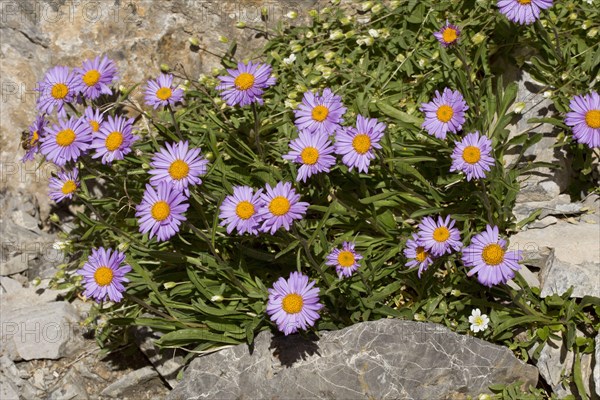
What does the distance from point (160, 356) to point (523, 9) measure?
3592 millimetres

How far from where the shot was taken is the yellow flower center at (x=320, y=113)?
15.8ft

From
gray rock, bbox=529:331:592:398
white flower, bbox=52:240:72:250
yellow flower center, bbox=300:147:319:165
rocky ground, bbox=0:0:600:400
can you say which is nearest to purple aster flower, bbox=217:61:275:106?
yellow flower center, bbox=300:147:319:165

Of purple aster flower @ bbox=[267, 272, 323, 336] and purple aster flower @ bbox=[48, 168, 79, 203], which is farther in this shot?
purple aster flower @ bbox=[48, 168, 79, 203]

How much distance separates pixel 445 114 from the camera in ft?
15.7

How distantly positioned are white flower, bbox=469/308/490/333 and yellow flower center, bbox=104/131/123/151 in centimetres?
269

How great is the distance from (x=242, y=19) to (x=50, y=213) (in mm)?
2400

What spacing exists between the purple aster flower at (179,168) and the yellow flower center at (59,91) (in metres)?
1.22

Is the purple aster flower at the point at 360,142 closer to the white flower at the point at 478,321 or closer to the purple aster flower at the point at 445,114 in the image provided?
the purple aster flower at the point at 445,114

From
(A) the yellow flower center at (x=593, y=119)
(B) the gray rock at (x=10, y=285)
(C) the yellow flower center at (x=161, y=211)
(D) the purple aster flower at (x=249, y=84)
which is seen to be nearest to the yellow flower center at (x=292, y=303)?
(C) the yellow flower center at (x=161, y=211)

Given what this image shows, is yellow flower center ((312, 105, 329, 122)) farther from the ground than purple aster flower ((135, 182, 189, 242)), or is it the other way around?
yellow flower center ((312, 105, 329, 122))

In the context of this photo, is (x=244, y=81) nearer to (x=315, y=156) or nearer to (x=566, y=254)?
(x=315, y=156)

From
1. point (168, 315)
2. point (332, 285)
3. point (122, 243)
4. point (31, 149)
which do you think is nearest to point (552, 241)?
point (332, 285)

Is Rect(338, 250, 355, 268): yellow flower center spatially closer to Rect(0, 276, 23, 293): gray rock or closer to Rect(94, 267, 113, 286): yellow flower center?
Rect(94, 267, 113, 286): yellow flower center

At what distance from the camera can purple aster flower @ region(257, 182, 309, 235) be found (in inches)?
166
